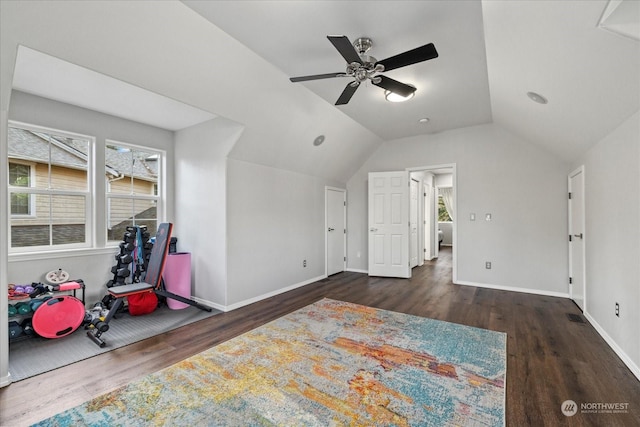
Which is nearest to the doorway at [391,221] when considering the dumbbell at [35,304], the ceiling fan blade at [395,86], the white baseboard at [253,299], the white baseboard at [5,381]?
the white baseboard at [253,299]

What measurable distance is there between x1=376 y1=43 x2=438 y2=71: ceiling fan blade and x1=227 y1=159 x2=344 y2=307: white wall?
2.40 meters

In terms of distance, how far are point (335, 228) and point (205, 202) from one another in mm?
2782

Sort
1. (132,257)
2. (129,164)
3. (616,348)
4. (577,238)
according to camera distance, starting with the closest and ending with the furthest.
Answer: (616,348), (132,257), (577,238), (129,164)

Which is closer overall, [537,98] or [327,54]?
[327,54]

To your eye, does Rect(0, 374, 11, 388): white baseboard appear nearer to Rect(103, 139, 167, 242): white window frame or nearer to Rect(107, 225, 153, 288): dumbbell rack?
Rect(107, 225, 153, 288): dumbbell rack

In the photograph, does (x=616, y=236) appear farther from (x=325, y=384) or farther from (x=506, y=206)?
(x=325, y=384)

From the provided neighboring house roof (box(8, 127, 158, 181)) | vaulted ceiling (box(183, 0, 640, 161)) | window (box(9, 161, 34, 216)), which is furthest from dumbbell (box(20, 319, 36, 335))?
vaulted ceiling (box(183, 0, 640, 161))

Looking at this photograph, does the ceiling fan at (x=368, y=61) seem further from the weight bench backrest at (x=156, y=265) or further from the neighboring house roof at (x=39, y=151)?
the neighboring house roof at (x=39, y=151)

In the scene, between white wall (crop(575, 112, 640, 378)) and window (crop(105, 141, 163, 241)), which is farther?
window (crop(105, 141, 163, 241))

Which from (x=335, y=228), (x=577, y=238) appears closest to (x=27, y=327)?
(x=335, y=228)

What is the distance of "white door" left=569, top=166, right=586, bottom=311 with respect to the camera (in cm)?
360

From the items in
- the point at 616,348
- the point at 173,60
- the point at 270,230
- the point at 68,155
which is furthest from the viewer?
the point at 270,230

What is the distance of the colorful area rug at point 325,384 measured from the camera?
5.73ft

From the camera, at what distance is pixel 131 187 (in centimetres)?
425
